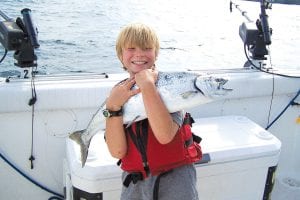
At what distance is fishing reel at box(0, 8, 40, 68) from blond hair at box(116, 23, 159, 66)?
106 cm

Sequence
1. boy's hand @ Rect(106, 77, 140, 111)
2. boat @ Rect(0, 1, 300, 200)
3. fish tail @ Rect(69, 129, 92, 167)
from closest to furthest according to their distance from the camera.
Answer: boy's hand @ Rect(106, 77, 140, 111) → fish tail @ Rect(69, 129, 92, 167) → boat @ Rect(0, 1, 300, 200)

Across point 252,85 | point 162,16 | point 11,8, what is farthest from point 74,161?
point 162,16

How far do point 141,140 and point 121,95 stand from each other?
27 cm

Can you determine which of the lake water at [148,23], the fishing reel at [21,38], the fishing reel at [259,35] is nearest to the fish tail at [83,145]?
the fishing reel at [21,38]

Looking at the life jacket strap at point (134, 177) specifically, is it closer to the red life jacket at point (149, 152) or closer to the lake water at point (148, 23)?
the red life jacket at point (149, 152)

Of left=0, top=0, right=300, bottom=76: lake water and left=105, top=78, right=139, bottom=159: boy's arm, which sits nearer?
left=105, top=78, right=139, bottom=159: boy's arm

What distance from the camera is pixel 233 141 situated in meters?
2.71

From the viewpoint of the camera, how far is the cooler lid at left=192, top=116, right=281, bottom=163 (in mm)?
2580

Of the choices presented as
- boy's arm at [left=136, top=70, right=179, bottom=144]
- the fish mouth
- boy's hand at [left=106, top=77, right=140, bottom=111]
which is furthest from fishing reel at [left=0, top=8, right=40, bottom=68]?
the fish mouth

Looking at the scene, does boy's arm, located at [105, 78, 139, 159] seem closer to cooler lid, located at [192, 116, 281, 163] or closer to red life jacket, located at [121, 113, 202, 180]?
red life jacket, located at [121, 113, 202, 180]

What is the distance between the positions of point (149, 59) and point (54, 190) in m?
→ 1.69

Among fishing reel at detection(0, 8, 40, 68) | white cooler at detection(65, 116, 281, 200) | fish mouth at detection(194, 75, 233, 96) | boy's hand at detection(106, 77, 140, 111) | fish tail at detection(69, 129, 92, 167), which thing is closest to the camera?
fish mouth at detection(194, 75, 233, 96)

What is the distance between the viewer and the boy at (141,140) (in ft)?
6.19

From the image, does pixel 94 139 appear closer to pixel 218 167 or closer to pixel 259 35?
pixel 218 167
